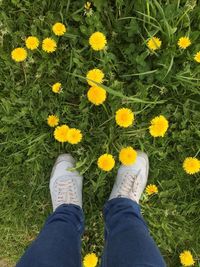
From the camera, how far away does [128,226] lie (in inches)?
61.8

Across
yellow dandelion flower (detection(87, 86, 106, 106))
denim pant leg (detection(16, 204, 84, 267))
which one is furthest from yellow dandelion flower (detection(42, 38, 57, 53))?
denim pant leg (detection(16, 204, 84, 267))

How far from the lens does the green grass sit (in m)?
1.81

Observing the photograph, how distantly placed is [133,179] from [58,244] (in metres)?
0.59

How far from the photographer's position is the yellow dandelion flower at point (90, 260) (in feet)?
6.52

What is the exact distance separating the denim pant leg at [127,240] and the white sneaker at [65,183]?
0.21 meters

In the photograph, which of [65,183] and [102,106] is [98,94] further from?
[65,183]

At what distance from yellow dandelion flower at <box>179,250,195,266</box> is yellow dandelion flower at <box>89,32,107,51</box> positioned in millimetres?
1152

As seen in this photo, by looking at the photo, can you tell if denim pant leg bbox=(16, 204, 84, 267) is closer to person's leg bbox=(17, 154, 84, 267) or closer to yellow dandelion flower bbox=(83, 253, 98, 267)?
person's leg bbox=(17, 154, 84, 267)

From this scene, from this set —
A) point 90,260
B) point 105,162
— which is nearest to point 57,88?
point 105,162

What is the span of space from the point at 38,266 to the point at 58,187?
2.00 ft

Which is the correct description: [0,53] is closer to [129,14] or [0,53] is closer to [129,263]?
[129,14]

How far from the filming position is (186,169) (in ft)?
6.17

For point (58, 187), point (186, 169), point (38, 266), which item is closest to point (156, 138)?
point (186, 169)

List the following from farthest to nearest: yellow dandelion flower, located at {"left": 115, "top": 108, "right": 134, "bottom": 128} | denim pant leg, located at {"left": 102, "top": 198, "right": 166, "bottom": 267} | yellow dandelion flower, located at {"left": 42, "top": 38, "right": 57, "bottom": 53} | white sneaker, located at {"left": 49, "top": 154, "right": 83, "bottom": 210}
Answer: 1. white sneaker, located at {"left": 49, "top": 154, "right": 83, "bottom": 210}
2. yellow dandelion flower, located at {"left": 42, "top": 38, "right": 57, "bottom": 53}
3. yellow dandelion flower, located at {"left": 115, "top": 108, "right": 134, "bottom": 128}
4. denim pant leg, located at {"left": 102, "top": 198, "right": 166, "bottom": 267}
